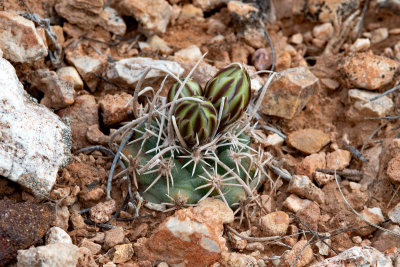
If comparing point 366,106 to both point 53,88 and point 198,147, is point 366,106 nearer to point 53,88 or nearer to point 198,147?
point 198,147

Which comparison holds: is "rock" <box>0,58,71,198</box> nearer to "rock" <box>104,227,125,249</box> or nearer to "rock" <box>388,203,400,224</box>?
"rock" <box>104,227,125,249</box>

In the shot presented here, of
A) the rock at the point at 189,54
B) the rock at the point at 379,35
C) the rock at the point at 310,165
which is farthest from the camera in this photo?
the rock at the point at 379,35

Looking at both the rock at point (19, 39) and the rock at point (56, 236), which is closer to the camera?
the rock at point (56, 236)

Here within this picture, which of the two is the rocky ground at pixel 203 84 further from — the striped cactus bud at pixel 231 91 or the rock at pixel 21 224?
the striped cactus bud at pixel 231 91

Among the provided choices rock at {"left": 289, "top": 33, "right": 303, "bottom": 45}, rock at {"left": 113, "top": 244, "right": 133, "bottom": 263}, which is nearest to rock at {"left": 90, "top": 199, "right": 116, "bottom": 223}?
rock at {"left": 113, "top": 244, "right": 133, "bottom": 263}

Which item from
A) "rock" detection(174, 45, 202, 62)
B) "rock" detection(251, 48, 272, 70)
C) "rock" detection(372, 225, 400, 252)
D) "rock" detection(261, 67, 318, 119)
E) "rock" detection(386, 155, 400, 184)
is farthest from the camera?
"rock" detection(251, 48, 272, 70)

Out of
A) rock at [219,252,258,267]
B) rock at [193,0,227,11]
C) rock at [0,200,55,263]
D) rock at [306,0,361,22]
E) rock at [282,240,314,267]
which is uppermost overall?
rock at [306,0,361,22]

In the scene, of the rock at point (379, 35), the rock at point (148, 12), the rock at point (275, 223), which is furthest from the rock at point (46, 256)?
the rock at point (379, 35)
